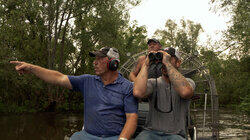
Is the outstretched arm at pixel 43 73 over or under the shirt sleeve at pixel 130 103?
over

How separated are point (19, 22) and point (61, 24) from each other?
294 cm

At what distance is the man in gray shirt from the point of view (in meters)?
3.11

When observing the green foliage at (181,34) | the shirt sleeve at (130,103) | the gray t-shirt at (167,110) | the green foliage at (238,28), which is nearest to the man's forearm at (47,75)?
the shirt sleeve at (130,103)

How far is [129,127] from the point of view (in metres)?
2.92

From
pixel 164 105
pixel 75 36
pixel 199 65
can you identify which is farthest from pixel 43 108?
pixel 164 105

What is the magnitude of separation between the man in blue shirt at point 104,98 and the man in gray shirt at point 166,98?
0.21 m

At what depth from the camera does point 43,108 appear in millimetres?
20688

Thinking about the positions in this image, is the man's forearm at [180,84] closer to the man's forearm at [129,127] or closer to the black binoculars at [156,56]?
the black binoculars at [156,56]

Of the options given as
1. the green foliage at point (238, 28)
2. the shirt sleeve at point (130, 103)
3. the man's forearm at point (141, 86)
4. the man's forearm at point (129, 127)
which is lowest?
the man's forearm at point (129, 127)

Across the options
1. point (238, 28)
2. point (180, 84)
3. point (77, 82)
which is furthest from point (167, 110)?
point (238, 28)

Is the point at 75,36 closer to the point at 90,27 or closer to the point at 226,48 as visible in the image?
the point at 90,27

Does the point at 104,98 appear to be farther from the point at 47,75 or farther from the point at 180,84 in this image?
the point at 180,84

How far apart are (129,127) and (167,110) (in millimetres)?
582

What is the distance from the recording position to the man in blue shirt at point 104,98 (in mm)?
3002
